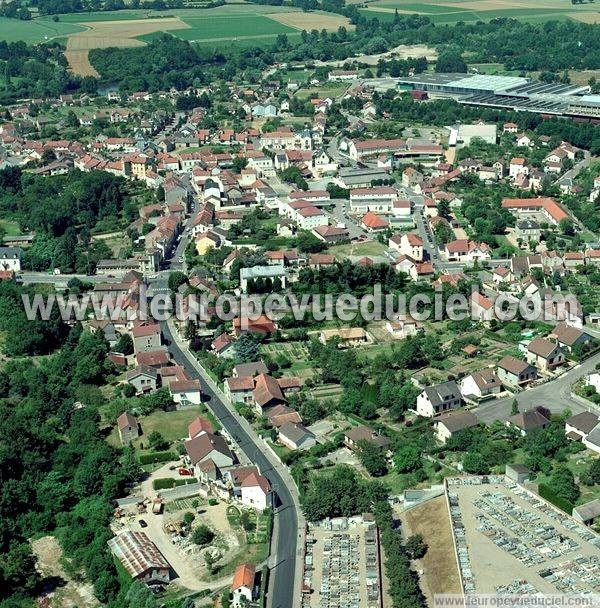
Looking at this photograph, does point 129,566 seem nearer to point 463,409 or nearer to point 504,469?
point 504,469

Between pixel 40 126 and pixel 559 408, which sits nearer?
pixel 559 408

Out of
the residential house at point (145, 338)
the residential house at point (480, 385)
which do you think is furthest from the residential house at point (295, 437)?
the residential house at point (145, 338)

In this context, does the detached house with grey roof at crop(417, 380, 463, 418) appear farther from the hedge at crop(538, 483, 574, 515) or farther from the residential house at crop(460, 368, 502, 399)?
the hedge at crop(538, 483, 574, 515)

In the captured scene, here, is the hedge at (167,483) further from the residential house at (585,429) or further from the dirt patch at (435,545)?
the residential house at (585,429)

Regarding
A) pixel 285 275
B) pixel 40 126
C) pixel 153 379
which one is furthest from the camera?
pixel 40 126

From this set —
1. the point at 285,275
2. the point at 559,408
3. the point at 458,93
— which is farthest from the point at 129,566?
the point at 458,93

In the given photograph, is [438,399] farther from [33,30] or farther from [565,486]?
[33,30]

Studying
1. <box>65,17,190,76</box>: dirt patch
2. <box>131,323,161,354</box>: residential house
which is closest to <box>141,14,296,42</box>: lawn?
<box>65,17,190,76</box>: dirt patch

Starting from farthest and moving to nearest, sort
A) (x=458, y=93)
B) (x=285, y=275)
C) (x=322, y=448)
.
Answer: (x=458, y=93) → (x=285, y=275) → (x=322, y=448)
